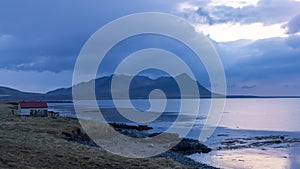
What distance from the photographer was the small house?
6885cm

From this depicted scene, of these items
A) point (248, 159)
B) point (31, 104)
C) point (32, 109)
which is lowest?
point (248, 159)

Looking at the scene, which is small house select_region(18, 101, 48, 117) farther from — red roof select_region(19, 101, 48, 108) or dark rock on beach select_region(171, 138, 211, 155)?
dark rock on beach select_region(171, 138, 211, 155)

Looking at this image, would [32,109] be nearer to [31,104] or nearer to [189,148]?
[31,104]

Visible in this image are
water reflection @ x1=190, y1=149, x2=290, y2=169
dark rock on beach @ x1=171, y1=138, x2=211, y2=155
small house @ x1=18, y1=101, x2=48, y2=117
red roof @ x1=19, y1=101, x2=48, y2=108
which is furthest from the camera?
red roof @ x1=19, y1=101, x2=48, y2=108

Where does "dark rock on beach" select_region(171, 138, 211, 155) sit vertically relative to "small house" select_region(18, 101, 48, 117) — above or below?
below

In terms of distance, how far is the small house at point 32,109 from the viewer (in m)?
68.8

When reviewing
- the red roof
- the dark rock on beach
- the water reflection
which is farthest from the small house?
the water reflection

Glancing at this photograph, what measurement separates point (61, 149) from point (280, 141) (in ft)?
153

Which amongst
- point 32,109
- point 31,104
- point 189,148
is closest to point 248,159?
point 189,148

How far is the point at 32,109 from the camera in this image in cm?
7019

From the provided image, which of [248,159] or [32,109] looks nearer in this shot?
[248,159]

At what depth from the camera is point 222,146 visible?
5719cm

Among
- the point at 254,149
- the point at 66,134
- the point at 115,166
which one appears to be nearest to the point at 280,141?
the point at 254,149

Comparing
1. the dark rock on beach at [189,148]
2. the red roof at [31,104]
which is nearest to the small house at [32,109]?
the red roof at [31,104]
